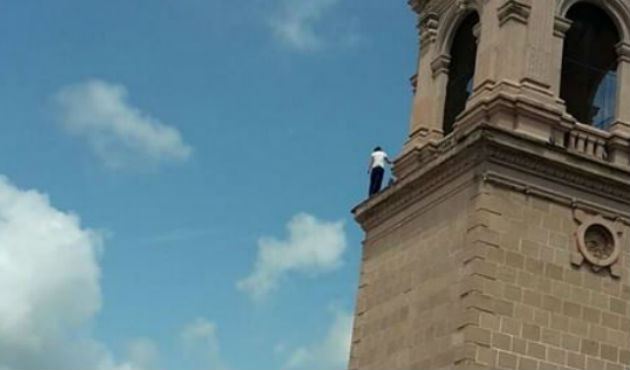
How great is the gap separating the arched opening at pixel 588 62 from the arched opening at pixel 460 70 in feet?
6.95

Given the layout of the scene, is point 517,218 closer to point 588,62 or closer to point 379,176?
point 379,176

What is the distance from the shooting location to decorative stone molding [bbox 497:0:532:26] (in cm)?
2623

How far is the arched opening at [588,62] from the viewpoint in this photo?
27.9 metres

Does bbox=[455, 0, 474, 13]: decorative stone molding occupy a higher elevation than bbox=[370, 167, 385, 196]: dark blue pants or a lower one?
higher

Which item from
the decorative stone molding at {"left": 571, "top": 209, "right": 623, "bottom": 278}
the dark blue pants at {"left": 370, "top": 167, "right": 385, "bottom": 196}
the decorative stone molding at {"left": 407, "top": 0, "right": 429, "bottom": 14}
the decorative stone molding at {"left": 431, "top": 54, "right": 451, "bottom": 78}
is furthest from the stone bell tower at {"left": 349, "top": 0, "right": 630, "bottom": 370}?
the decorative stone molding at {"left": 407, "top": 0, "right": 429, "bottom": 14}

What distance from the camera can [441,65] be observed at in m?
29.0

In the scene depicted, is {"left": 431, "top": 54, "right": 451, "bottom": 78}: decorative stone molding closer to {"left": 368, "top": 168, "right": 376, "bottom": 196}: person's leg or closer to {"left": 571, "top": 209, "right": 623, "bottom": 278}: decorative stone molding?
{"left": 368, "top": 168, "right": 376, "bottom": 196}: person's leg

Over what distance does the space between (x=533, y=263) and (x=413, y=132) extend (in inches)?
223

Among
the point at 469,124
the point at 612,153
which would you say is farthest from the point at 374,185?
the point at 612,153

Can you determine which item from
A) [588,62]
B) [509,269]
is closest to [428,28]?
[588,62]

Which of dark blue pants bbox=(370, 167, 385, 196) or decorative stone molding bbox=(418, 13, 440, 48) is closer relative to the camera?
dark blue pants bbox=(370, 167, 385, 196)

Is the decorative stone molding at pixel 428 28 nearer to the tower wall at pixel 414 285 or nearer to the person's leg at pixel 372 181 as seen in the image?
the person's leg at pixel 372 181

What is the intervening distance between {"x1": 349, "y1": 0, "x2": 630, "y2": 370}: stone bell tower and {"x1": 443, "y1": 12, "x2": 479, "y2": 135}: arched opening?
2.40ft

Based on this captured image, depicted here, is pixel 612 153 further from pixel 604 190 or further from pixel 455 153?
pixel 455 153
